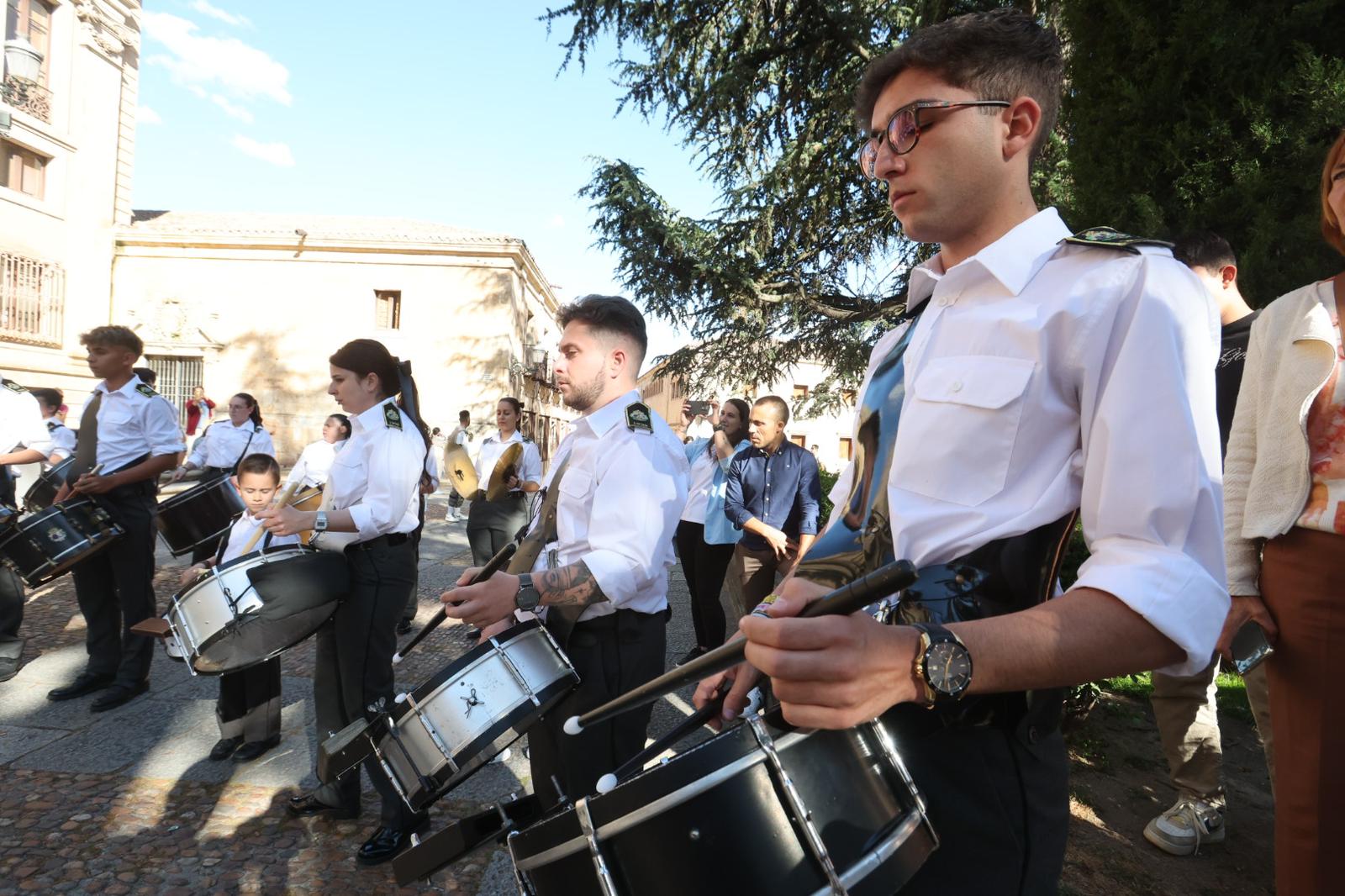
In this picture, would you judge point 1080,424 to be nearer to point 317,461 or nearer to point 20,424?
point 20,424

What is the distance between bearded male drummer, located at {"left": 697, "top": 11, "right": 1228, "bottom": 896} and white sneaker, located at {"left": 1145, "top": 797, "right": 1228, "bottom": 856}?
2.83 metres

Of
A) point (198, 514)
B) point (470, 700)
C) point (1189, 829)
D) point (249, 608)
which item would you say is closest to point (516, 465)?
point (198, 514)

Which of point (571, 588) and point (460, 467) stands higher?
point (571, 588)

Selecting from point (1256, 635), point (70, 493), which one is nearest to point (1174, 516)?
point (1256, 635)

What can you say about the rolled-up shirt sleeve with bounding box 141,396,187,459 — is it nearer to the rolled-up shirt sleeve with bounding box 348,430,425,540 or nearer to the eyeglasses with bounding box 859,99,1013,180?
the rolled-up shirt sleeve with bounding box 348,430,425,540

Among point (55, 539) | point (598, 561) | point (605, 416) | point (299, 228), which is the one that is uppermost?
point (299, 228)

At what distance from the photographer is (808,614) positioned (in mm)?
914

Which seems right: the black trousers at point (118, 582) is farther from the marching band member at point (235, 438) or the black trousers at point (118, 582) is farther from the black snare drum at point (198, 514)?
the marching band member at point (235, 438)

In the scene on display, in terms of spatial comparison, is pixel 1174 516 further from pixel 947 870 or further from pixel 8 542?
pixel 8 542

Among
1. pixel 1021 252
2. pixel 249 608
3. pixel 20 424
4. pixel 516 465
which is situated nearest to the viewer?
pixel 1021 252

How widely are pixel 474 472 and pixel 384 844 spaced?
226 inches

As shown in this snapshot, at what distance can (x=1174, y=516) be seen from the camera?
896 millimetres

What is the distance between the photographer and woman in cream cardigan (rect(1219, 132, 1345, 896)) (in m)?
1.63

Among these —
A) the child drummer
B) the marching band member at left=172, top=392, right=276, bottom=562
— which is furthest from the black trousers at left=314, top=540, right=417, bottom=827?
the marching band member at left=172, top=392, right=276, bottom=562
